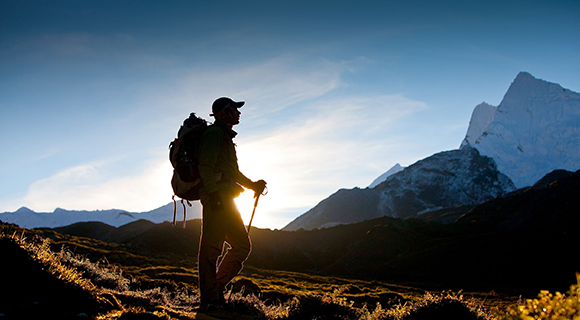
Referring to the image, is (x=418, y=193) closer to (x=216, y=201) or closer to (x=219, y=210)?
(x=219, y=210)

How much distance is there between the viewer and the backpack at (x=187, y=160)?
4.68 meters

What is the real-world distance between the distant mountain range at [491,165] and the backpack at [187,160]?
385 feet

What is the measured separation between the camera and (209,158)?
4.44 meters

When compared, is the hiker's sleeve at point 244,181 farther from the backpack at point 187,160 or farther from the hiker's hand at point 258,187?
the backpack at point 187,160

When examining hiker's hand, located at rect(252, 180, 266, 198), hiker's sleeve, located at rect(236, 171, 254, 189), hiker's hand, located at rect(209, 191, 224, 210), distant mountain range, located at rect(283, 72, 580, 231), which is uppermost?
distant mountain range, located at rect(283, 72, 580, 231)

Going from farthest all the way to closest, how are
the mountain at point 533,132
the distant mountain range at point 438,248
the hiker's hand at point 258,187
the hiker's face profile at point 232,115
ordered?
the mountain at point 533,132
the distant mountain range at point 438,248
the hiker's hand at point 258,187
the hiker's face profile at point 232,115

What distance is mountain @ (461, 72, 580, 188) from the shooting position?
6481 inches

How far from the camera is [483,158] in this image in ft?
531

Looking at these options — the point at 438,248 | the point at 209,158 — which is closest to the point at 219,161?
the point at 209,158

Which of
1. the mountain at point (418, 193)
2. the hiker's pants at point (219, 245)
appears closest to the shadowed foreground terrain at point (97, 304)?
the hiker's pants at point (219, 245)

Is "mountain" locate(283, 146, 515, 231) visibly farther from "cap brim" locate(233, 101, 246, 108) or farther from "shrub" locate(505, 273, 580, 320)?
"shrub" locate(505, 273, 580, 320)

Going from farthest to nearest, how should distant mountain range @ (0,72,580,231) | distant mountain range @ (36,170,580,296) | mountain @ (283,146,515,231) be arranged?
distant mountain range @ (0,72,580,231) < mountain @ (283,146,515,231) < distant mountain range @ (36,170,580,296)

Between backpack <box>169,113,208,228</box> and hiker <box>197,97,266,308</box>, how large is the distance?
7.3 inches

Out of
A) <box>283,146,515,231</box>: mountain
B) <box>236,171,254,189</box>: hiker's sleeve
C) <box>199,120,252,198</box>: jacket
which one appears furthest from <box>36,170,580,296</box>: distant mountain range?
<box>283,146,515,231</box>: mountain
